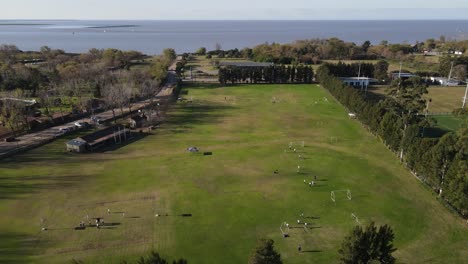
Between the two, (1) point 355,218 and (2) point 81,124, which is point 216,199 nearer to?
(1) point 355,218

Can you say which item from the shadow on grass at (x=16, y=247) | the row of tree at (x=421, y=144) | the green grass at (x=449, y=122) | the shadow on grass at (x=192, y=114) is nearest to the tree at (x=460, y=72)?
the green grass at (x=449, y=122)

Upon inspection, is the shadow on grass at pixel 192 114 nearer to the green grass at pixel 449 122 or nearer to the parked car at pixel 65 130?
the parked car at pixel 65 130

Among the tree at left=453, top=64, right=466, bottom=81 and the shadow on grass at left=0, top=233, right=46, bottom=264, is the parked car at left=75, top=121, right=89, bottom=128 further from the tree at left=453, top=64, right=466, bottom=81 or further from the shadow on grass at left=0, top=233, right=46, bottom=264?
the tree at left=453, top=64, right=466, bottom=81

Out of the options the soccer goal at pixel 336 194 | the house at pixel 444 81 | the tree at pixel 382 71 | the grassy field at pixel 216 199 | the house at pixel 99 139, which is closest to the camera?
the grassy field at pixel 216 199

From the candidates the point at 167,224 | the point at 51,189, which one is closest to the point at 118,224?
the point at 167,224

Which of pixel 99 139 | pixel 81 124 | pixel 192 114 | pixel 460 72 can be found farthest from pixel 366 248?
pixel 460 72

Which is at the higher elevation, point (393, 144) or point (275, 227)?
point (393, 144)

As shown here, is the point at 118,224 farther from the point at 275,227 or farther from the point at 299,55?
the point at 299,55
